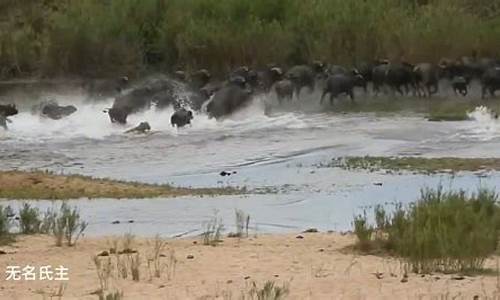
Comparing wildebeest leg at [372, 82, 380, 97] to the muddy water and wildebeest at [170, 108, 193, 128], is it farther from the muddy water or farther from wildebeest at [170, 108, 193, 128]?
wildebeest at [170, 108, 193, 128]

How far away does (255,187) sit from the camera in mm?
18766

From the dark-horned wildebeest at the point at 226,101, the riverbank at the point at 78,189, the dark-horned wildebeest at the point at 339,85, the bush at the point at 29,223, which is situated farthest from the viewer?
the dark-horned wildebeest at the point at 339,85

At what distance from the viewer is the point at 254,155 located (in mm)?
23094

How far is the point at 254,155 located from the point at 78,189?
17.9 ft

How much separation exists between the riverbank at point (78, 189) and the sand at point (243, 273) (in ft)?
15.2

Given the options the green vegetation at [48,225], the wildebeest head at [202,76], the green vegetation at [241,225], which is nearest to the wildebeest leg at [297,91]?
the wildebeest head at [202,76]

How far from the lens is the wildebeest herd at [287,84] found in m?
29.3

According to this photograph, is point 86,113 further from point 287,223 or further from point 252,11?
point 287,223

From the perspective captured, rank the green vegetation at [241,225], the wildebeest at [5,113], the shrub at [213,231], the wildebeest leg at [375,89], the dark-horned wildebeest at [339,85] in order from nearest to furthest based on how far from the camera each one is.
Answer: the shrub at [213,231], the green vegetation at [241,225], the wildebeest at [5,113], the dark-horned wildebeest at [339,85], the wildebeest leg at [375,89]

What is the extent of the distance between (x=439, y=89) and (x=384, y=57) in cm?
304

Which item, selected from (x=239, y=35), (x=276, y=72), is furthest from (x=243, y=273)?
(x=239, y=35)

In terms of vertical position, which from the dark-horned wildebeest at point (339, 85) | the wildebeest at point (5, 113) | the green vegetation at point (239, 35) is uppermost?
the green vegetation at point (239, 35)

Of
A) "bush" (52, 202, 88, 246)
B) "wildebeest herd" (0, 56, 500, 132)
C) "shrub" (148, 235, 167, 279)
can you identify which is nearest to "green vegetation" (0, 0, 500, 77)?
"wildebeest herd" (0, 56, 500, 132)

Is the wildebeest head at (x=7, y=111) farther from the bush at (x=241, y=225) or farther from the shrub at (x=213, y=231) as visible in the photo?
the bush at (x=241, y=225)
